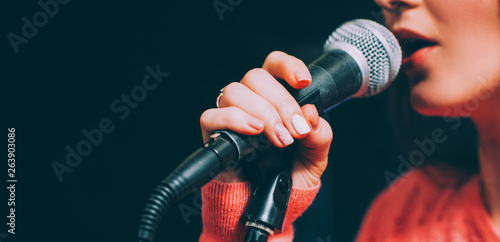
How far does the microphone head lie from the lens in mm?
668

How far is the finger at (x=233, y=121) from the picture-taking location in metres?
0.50

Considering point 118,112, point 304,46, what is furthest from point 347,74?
point 304,46

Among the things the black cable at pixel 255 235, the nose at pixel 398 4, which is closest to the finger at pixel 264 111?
the black cable at pixel 255 235

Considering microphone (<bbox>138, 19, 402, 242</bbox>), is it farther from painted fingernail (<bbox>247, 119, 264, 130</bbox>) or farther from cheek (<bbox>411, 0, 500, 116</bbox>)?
cheek (<bbox>411, 0, 500, 116</bbox>)

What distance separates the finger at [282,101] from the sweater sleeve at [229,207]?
19cm

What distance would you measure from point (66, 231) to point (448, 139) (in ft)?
4.06

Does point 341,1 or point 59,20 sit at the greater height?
point 59,20

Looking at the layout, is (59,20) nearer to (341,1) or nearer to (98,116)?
(98,116)

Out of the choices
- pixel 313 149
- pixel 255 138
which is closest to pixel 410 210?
pixel 313 149

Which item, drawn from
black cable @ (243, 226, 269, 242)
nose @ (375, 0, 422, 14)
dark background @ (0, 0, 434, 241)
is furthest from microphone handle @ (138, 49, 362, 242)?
dark background @ (0, 0, 434, 241)

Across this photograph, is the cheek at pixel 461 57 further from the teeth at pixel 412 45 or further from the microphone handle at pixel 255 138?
the microphone handle at pixel 255 138

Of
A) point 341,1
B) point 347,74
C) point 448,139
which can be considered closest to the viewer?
point 347,74

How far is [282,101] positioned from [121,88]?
729 mm

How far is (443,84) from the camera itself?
0.82 meters
